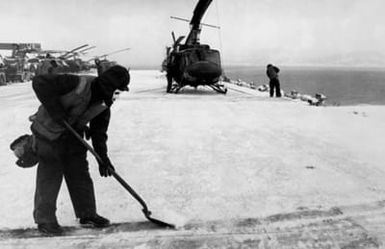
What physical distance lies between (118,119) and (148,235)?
6159mm

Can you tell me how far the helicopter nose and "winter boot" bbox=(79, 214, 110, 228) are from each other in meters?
12.7

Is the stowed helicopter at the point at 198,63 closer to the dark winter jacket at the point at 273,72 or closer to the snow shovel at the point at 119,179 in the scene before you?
the dark winter jacket at the point at 273,72

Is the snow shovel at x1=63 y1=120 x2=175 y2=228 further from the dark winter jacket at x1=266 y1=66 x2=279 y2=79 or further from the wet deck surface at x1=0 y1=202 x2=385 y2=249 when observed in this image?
the dark winter jacket at x1=266 y1=66 x2=279 y2=79

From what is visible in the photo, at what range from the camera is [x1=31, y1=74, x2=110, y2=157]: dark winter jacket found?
3354mm

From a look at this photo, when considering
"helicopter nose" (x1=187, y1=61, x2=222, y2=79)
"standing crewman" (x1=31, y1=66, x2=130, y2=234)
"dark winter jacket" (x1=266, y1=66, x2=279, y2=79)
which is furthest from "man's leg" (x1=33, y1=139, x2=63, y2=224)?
"dark winter jacket" (x1=266, y1=66, x2=279, y2=79)

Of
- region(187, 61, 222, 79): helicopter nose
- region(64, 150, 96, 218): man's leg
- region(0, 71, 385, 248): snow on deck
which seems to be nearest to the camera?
region(64, 150, 96, 218): man's leg

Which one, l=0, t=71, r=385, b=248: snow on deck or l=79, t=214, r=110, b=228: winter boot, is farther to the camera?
l=0, t=71, r=385, b=248: snow on deck

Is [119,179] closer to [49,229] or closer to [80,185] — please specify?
[80,185]

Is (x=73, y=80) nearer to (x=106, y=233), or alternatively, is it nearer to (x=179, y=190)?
(x=106, y=233)

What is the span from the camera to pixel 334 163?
5855 mm

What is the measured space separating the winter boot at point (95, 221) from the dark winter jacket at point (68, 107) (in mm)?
699

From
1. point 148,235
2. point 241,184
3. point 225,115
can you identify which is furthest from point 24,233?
point 225,115

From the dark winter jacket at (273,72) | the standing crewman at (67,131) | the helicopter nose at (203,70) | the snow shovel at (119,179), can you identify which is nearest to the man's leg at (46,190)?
the standing crewman at (67,131)

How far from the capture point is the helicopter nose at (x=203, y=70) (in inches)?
632
